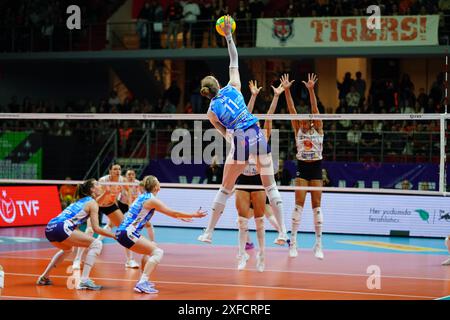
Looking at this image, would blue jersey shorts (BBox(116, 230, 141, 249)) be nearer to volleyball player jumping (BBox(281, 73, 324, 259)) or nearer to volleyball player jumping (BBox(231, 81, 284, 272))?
volleyball player jumping (BBox(231, 81, 284, 272))

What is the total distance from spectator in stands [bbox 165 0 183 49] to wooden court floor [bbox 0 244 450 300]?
1188cm

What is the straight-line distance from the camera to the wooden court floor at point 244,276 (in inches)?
427

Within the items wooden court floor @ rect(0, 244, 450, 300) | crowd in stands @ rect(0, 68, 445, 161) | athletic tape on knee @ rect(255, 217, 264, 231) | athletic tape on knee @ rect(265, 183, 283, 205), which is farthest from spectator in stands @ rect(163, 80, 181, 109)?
athletic tape on knee @ rect(265, 183, 283, 205)

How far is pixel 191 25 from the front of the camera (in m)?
27.4

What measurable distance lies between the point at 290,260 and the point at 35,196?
941 centimetres

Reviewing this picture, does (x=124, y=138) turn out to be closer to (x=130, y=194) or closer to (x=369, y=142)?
(x=369, y=142)

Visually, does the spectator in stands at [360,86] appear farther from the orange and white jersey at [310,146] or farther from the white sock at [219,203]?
the white sock at [219,203]

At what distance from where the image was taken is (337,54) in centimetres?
2536

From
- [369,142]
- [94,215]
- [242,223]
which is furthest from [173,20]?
[94,215]

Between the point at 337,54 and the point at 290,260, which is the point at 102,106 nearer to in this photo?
the point at 337,54

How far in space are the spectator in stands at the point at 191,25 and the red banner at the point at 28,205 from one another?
25.4 feet

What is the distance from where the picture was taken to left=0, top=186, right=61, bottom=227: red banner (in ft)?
69.8

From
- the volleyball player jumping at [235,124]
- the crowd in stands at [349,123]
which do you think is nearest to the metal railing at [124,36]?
the crowd in stands at [349,123]
